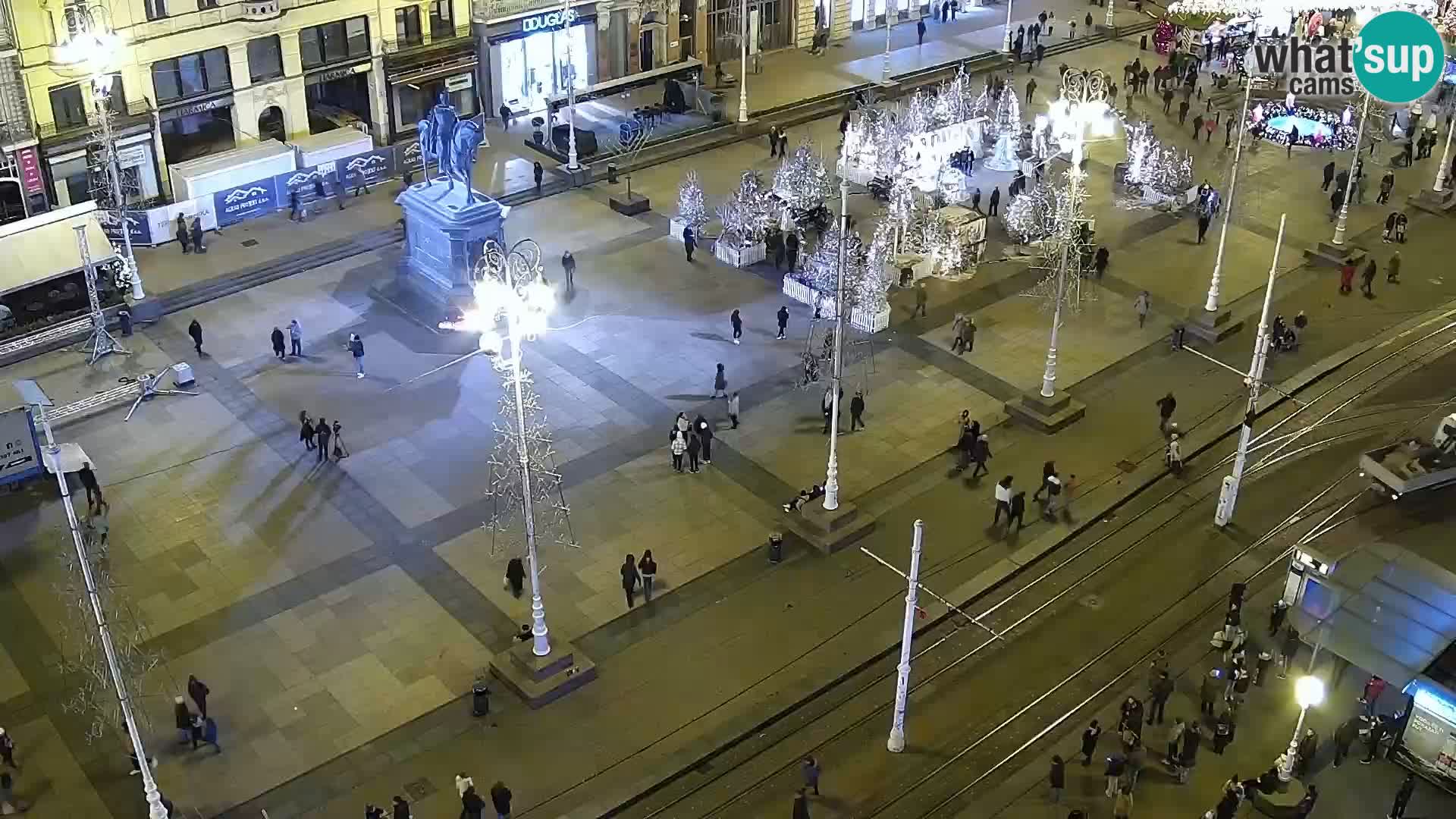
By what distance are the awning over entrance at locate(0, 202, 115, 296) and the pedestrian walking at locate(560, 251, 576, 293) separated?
1335 centimetres

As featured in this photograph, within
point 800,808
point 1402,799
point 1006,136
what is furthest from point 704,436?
point 1006,136

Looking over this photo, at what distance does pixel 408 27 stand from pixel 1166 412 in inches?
1271

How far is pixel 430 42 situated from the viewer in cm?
5528

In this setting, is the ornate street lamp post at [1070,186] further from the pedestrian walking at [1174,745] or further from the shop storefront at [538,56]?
the shop storefront at [538,56]

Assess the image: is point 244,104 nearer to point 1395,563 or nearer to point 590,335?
point 590,335

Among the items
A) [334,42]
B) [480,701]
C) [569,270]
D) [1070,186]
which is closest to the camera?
[480,701]

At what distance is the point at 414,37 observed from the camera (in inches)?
2164

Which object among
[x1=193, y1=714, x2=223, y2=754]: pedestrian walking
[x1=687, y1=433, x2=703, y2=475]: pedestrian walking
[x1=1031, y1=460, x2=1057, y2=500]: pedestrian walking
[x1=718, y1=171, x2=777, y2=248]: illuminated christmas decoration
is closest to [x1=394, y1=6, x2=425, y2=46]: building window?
[x1=718, y1=171, x2=777, y2=248]: illuminated christmas decoration

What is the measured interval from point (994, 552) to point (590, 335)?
14858 millimetres

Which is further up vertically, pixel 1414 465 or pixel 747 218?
pixel 747 218

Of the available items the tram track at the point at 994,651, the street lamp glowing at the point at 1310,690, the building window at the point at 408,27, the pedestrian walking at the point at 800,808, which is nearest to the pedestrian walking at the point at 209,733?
the tram track at the point at 994,651

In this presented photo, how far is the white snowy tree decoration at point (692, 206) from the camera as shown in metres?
47.4

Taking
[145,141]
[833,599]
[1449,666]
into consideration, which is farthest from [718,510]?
[145,141]

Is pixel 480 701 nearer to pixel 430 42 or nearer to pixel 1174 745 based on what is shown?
pixel 1174 745
